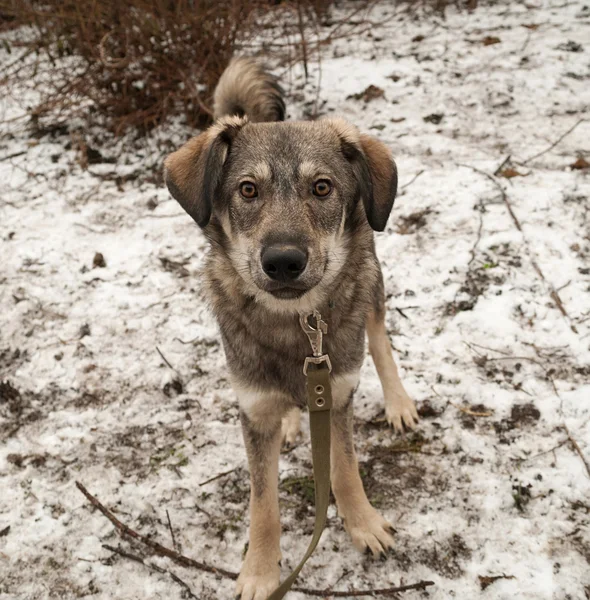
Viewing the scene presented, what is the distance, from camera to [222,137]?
2521mm

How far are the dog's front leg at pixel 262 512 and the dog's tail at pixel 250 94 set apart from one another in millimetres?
1862

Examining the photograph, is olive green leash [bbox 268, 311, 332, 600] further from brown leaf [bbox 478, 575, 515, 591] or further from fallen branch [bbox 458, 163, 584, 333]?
fallen branch [bbox 458, 163, 584, 333]

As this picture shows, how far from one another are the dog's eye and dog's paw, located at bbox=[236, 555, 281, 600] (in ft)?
5.69

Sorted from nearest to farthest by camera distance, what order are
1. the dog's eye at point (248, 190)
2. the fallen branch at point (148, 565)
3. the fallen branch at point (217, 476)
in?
the dog's eye at point (248, 190), the fallen branch at point (148, 565), the fallen branch at point (217, 476)

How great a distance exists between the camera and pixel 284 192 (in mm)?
2334

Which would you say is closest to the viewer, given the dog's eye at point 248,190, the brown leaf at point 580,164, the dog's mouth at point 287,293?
the dog's mouth at point 287,293

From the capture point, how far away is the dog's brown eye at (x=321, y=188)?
238cm

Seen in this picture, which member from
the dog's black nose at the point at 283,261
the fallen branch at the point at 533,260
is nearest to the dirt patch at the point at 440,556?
the dog's black nose at the point at 283,261

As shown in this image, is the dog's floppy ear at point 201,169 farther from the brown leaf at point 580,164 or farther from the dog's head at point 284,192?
the brown leaf at point 580,164

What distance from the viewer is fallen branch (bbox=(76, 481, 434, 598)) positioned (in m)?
2.50

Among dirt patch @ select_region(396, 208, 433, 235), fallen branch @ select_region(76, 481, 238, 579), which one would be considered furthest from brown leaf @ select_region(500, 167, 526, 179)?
fallen branch @ select_region(76, 481, 238, 579)

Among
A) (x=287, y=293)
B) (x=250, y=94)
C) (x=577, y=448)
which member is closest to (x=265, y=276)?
(x=287, y=293)

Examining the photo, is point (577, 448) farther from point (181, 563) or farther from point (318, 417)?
point (181, 563)

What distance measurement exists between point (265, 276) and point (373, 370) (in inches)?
69.9
